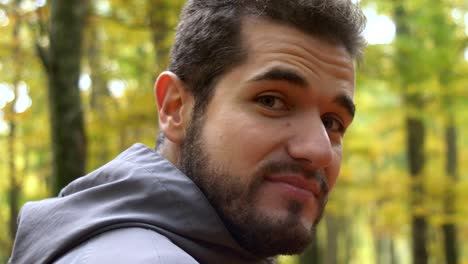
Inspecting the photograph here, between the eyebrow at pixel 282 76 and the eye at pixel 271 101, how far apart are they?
0.18 feet

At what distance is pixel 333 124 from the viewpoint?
1.79 m

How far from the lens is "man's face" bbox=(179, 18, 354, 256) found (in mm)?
1570

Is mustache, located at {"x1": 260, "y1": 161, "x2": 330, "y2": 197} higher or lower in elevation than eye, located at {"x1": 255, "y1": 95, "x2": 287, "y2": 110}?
lower

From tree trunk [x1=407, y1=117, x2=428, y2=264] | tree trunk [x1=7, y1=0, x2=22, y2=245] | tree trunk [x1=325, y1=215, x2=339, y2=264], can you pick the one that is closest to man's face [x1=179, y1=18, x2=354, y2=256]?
tree trunk [x1=7, y1=0, x2=22, y2=245]

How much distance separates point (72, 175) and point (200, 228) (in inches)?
155

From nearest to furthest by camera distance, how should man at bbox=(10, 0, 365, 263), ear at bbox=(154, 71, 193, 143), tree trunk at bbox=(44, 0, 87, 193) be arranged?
man at bbox=(10, 0, 365, 263) < ear at bbox=(154, 71, 193, 143) < tree trunk at bbox=(44, 0, 87, 193)

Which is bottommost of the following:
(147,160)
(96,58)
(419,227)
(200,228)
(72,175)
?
(419,227)

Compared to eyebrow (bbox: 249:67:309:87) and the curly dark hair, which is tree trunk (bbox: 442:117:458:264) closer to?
the curly dark hair

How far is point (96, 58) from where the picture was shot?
1156 cm

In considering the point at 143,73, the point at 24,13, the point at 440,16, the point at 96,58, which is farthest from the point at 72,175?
the point at 96,58

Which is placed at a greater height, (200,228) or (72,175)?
(200,228)

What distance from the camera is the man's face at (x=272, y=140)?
1570mm

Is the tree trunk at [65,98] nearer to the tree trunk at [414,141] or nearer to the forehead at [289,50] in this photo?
the forehead at [289,50]

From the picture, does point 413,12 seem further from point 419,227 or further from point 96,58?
point 96,58
